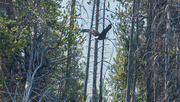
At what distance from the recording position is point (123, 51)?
15539 millimetres

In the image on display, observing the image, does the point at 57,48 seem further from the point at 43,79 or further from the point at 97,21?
the point at 97,21

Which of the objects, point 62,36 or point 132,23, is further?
point 132,23

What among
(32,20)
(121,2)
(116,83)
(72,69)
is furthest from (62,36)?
(116,83)

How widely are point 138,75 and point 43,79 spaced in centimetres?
639

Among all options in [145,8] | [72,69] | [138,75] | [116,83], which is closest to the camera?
[72,69]

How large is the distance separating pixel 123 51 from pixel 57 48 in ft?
21.9

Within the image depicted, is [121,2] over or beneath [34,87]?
over

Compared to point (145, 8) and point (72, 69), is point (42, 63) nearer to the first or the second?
point (72, 69)

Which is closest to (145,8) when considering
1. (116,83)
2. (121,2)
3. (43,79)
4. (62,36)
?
(121,2)

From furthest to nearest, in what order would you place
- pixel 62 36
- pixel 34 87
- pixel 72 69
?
1. pixel 72 69
2. pixel 62 36
3. pixel 34 87

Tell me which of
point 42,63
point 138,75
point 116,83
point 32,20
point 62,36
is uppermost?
point 32,20

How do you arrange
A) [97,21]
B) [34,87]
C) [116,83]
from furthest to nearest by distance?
[97,21] → [116,83] → [34,87]

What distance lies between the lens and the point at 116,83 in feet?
54.6

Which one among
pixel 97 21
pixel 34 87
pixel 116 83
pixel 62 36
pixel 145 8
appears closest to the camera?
pixel 34 87
